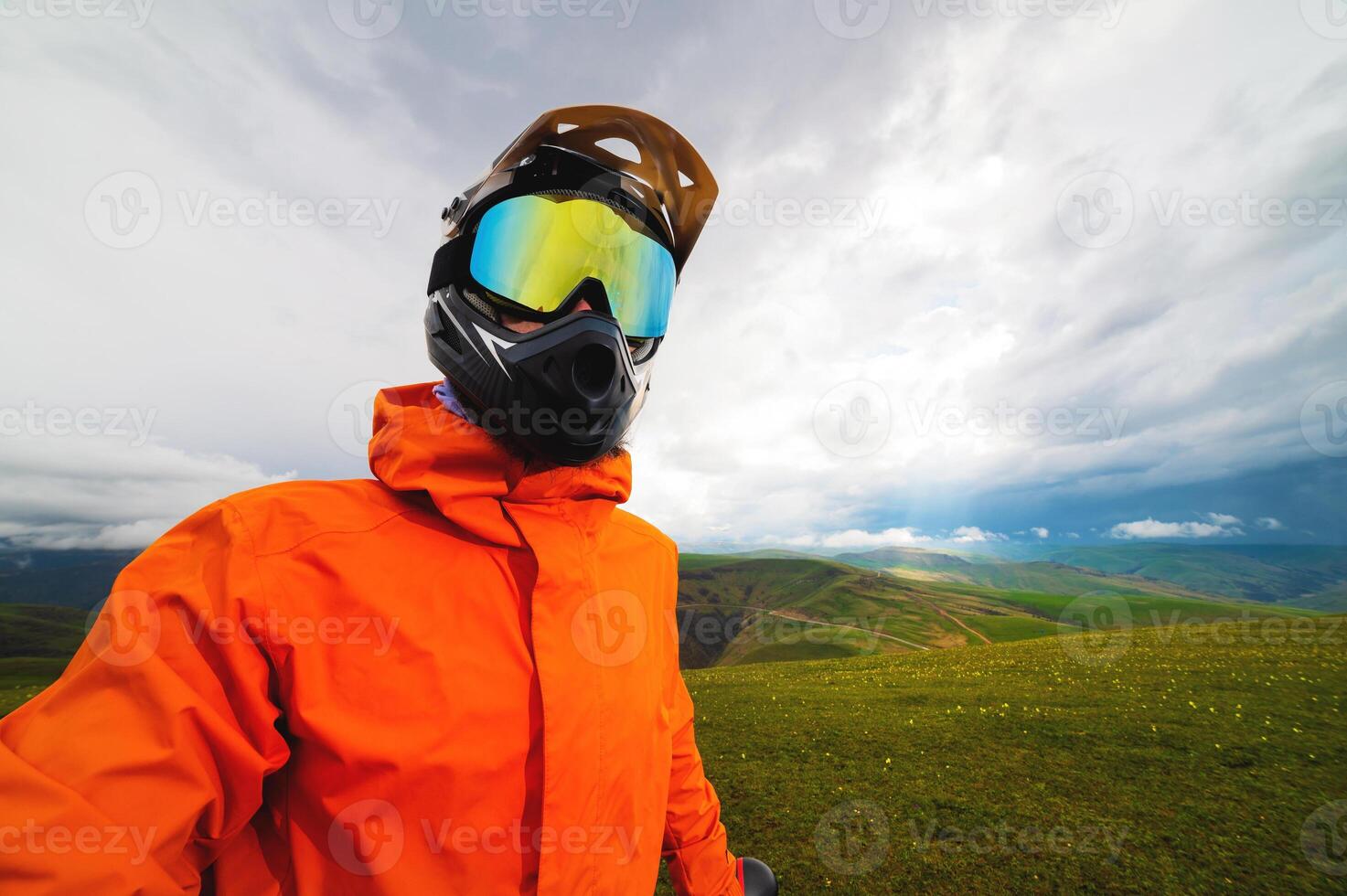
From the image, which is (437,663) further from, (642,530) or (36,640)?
(36,640)

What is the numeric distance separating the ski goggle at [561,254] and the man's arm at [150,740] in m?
1.75

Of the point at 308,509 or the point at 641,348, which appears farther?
the point at 641,348

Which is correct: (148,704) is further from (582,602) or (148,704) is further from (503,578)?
(582,602)

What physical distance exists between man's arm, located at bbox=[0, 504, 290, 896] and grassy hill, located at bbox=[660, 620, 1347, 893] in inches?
224

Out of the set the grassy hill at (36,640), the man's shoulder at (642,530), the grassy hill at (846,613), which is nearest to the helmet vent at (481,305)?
the man's shoulder at (642,530)

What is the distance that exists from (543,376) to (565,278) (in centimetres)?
73

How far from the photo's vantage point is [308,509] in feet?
5.88

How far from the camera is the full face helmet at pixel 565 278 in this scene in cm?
232

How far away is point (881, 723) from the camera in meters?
10.1

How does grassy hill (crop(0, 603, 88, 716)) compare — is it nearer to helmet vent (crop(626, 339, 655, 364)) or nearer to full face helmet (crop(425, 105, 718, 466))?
full face helmet (crop(425, 105, 718, 466))

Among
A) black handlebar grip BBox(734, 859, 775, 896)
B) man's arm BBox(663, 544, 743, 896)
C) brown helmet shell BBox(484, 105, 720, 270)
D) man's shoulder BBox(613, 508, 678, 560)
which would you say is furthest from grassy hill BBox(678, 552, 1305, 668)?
brown helmet shell BBox(484, 105, 720, 270)

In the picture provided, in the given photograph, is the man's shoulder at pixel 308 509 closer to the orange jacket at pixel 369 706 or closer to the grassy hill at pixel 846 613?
the orange jacket at pixel 369 706

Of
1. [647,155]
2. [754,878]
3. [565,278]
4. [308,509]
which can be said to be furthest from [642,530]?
[647,155]

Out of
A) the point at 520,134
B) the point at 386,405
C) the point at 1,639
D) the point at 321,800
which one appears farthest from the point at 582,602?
the point at 1,639
